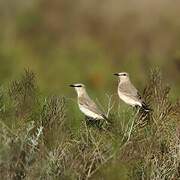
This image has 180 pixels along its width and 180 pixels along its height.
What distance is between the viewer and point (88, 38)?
1934cm

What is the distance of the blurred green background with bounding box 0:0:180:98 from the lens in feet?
56.0

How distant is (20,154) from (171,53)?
11.9 metres

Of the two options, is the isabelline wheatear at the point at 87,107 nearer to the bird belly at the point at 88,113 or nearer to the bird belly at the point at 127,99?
the bird belly at the point at 88,113

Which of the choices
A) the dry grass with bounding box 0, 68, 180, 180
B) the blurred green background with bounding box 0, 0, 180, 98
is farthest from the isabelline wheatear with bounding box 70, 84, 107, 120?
the blurred green background with bounding box 0, 0, 180, 98

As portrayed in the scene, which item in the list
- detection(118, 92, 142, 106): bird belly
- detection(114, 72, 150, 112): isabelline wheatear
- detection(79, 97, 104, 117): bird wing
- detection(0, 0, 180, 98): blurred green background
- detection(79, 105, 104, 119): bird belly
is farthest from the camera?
detection(0, 0, 180, 98): blurred green background

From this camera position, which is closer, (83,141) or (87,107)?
(83,141)

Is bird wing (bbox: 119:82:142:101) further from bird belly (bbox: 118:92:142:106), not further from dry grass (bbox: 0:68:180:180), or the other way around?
dry grass (bbox: 0:68:180:180)

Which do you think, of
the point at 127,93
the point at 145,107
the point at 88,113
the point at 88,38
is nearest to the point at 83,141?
the point at 145,107

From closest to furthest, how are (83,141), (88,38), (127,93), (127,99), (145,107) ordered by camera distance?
(83,141), (145,107), (127,99), (127,93), (88,38)

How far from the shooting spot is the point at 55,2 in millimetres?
21531

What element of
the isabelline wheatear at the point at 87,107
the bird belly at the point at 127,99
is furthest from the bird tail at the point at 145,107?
the bird belly at the point at 127,99

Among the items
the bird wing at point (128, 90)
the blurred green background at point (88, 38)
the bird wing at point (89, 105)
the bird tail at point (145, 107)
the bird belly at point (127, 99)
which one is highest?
the bird tail at point (145, 107)

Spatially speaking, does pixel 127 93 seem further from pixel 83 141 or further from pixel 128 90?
pixel 83 141

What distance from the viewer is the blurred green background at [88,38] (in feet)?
56.0
